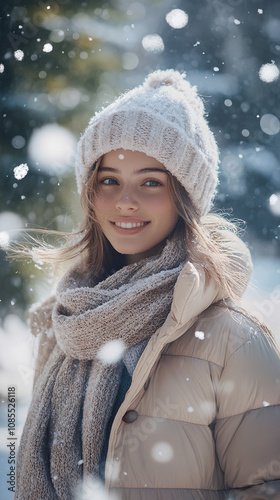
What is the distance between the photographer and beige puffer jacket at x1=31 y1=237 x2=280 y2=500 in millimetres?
1186

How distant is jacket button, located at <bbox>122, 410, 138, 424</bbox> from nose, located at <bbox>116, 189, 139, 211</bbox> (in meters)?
0.69

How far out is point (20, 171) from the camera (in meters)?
3.68

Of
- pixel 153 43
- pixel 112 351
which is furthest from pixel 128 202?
pixel 153 43

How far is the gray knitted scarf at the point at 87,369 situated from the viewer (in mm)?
1440

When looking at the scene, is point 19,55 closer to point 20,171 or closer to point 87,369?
point 20,171

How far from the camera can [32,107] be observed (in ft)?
12.6

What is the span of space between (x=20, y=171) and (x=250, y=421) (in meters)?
3.02

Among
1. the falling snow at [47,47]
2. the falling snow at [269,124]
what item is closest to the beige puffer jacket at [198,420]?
the falling snow at [47,47]

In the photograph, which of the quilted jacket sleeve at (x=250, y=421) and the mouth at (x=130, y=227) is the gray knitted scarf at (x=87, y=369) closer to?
the mouth at (x=130, y=227)

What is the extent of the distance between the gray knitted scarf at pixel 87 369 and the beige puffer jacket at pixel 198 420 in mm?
176

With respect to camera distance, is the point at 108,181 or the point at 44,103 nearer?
the point at 108,181

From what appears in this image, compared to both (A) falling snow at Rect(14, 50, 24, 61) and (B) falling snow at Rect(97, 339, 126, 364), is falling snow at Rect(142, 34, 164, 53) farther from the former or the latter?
(B) falling snow at Rect(97, 339, 126, 364)

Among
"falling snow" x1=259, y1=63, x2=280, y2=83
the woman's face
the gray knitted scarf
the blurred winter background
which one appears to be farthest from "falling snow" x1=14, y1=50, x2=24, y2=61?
"falling snow" x1=259, y1=63, x2=280, y2=83

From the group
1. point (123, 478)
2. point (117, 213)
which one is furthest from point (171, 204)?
point (123, 478)
